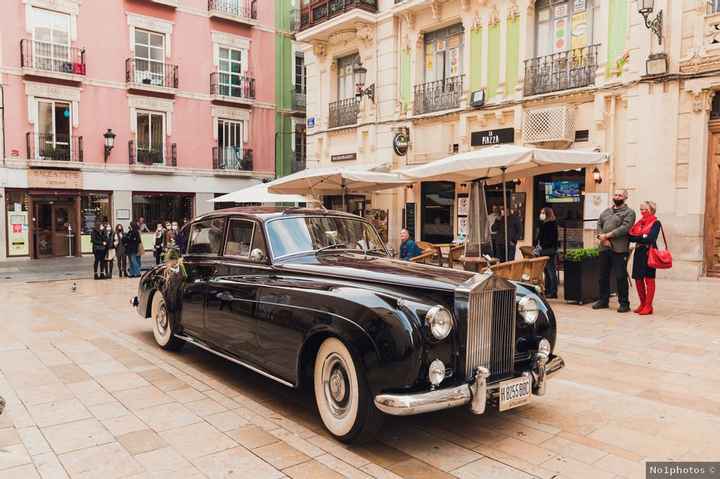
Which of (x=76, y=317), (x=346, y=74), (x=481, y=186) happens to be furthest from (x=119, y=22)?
(x=481, y=186)

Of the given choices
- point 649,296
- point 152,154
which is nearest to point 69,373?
point 649,296

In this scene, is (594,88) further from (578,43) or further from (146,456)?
(146,456)

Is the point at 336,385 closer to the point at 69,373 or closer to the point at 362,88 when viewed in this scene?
the point at 69,373

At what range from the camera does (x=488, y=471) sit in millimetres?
3631

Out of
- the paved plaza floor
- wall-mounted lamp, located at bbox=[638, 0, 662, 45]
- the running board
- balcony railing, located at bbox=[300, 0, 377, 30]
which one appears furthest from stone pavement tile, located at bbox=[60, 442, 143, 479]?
balcony railing, located at bbox=[300, 0, 377, 30]

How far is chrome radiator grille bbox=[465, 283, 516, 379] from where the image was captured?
12.9 feet

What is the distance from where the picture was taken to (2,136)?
21.4 meters

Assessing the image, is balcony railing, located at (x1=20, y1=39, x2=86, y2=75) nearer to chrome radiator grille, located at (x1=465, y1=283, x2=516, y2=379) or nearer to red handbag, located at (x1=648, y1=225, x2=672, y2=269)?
red handbag, located at (x1=648, y1=225, x2=672, y2=269)

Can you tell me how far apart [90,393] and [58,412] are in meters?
0.50

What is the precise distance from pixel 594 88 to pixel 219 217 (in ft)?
33.7

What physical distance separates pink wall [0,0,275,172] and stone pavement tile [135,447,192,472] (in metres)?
22.2

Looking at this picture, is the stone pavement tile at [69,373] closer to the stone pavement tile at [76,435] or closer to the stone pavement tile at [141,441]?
the stone pavement tile at [76,435]

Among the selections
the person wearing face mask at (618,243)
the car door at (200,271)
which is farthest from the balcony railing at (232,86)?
the car door at (200,271)

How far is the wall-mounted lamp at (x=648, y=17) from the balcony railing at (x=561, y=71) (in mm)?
1477
